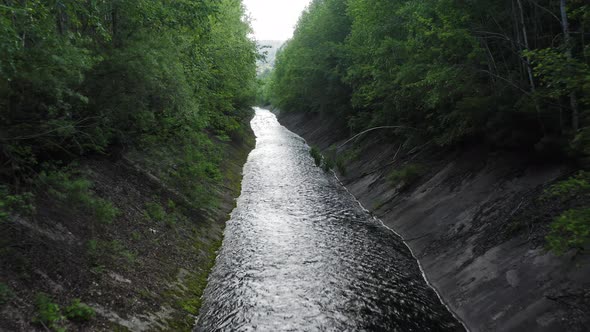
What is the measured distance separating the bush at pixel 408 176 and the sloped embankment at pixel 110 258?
472 inches

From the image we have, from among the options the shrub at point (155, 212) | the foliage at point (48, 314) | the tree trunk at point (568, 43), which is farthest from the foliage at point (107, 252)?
the tree trunk at point (568, 43)

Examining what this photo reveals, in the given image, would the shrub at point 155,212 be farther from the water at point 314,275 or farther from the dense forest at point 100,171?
the water at point 314,275

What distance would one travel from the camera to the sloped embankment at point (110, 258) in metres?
9.61

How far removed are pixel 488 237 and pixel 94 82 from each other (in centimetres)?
1664

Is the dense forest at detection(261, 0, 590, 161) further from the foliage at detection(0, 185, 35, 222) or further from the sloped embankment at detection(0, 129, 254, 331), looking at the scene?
the foliage at detection(0, 185, 35, 222)

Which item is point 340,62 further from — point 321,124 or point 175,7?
point 175,7

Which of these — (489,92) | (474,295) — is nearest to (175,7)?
(489,92)

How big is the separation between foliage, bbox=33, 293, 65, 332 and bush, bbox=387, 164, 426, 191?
1974cm

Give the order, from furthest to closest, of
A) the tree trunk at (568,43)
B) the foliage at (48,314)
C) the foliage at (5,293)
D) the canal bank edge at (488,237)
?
the tree trunk at (568,43)
the canal bank edge at (488,237)
the foliage at (48,314)
the foliage at (5,293)

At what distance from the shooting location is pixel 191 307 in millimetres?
13812

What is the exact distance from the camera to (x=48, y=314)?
9023 mm

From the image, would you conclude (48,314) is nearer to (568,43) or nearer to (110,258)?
(110,258)

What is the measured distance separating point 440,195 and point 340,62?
26330 mm

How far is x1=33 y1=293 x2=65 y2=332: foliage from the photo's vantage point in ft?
29.3
